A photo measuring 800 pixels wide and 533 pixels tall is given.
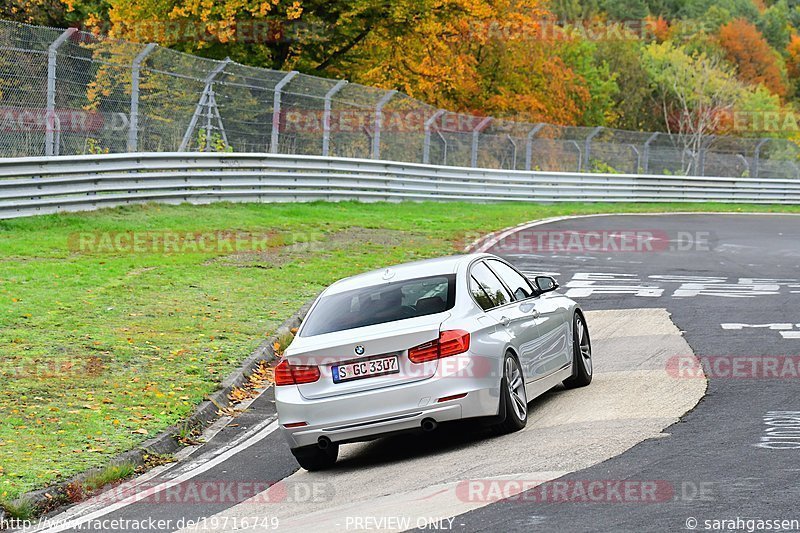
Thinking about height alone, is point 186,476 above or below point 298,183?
below

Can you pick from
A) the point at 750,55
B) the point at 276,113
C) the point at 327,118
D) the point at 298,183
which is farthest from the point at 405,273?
the point at 750,55

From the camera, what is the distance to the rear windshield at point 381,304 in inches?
361

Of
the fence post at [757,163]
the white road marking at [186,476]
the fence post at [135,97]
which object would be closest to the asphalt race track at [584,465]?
the white road marking at [186,476]

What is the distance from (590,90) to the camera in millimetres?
80875

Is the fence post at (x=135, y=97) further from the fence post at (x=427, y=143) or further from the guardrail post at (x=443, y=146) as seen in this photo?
the guardrail post at (x=443, y=146)

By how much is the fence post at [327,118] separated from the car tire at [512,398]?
20.8 metres

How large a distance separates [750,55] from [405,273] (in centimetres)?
10698

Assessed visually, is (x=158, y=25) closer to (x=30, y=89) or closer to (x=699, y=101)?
(x=30, y=89)

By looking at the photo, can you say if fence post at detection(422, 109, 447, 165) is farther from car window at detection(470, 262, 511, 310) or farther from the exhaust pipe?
the exhaust pipe

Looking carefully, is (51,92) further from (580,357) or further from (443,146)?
(443,146)

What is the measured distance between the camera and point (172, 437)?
9.88m

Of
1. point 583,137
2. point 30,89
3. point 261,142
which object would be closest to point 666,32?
point 583,137

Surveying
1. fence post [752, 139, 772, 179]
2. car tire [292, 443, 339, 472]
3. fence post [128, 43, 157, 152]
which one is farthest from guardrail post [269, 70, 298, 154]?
fence post [752, 139, 772, 179]

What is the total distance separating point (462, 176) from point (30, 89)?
55.9 ft
